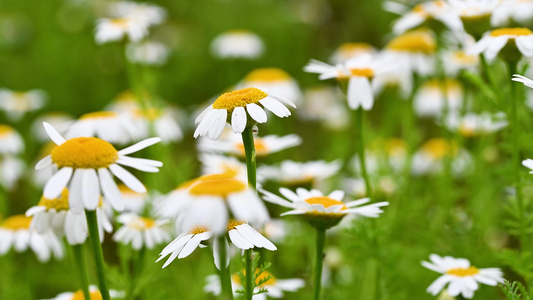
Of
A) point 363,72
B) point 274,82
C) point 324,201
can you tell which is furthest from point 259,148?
point 274,82

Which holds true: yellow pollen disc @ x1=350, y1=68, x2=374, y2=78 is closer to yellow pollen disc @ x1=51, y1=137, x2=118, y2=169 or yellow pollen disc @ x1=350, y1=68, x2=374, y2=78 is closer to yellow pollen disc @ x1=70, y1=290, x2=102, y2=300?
yellow pollen disc @ x1=51, y1=137, x2=118, y2=169

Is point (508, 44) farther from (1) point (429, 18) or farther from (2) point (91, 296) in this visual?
(2) point (91, 296)

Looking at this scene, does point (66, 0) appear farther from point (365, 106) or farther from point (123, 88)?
point (365, 106)

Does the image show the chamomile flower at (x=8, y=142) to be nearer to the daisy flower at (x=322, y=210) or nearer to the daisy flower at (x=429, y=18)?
the daisy flower at (x=429, y=18)

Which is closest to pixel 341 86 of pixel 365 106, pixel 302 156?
pixel 365 106

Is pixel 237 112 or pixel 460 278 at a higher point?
pixel 237 112

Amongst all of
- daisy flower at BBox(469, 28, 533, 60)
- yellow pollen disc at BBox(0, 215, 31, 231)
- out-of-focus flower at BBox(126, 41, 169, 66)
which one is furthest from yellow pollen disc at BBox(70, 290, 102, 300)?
out-of-focus flower at BBox(126, 41, 169, 66)

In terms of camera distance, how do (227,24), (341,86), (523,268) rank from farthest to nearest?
(227,24), (341,86), (523,268)
